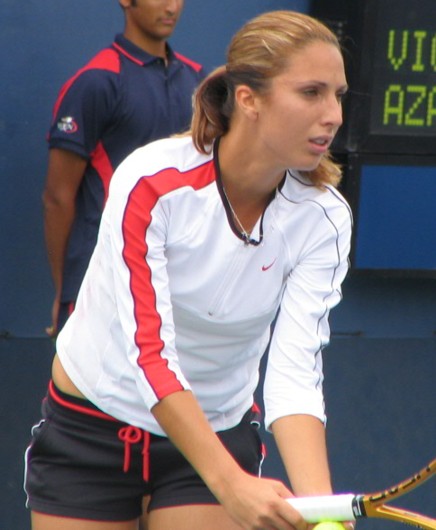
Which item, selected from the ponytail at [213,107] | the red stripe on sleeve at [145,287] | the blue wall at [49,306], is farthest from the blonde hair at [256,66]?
the blue wall at [49,306]

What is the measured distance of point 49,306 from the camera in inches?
175

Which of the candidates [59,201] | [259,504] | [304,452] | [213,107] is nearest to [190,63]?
[59,201]

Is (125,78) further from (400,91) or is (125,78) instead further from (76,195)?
(400,91)

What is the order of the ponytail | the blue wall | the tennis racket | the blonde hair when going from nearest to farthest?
the tennis racket → the blonde hair → the ponytail → the blue wall

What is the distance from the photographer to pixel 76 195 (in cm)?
415

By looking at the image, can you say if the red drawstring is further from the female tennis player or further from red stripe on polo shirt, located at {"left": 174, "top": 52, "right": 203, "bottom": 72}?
red stripe on polo shirt, located at {"left": 174, "top": 52, "right": 203, "bottom": 72}

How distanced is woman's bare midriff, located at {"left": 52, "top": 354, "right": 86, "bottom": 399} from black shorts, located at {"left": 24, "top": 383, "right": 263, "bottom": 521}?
0.5 inches

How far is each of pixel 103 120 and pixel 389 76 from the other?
3.03ft

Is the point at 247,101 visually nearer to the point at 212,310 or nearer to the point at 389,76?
the point at 212,310

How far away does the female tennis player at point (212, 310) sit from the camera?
2592mm

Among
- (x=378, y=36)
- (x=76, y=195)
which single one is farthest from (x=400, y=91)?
(x=76, y=195)

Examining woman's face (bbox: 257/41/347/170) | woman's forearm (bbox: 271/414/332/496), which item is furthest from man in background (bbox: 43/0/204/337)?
woman's forearm (bbox: 271/414/332/496)

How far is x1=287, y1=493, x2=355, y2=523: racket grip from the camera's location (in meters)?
2.36

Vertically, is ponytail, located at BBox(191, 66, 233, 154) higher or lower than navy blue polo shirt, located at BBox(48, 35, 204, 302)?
higher
